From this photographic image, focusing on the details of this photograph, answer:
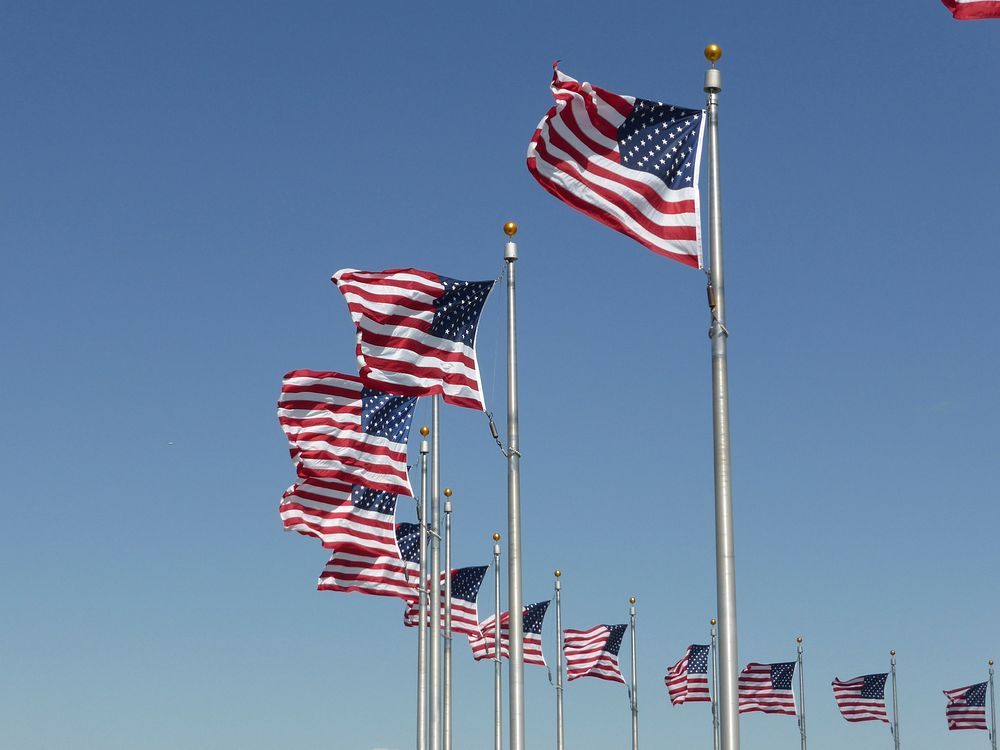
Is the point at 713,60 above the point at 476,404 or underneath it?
above

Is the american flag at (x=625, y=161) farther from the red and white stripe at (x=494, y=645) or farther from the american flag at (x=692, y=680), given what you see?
the american flag at (x=692, y=680)

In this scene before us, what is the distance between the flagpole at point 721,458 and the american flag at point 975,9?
177 inches

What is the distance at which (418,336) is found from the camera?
31.3 meters

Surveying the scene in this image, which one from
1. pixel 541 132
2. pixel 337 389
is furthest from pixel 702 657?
pixel 541 132

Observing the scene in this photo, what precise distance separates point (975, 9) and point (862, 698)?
61560 millimetres

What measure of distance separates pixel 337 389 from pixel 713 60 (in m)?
19.2

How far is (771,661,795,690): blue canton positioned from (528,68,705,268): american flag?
179 feet

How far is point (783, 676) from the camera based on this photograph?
73.7 meters

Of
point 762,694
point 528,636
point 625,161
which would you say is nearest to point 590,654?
point 528,636

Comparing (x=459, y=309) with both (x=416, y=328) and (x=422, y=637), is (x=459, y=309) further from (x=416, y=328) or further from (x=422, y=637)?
(x=422, y=637)

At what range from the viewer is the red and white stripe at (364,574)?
1745 inches

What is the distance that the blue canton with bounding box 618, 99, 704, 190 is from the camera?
21547mm

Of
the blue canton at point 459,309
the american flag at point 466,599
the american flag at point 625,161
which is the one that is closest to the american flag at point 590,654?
the american flag at point 466,599

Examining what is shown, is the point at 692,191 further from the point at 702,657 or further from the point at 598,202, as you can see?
the point at 702,657
